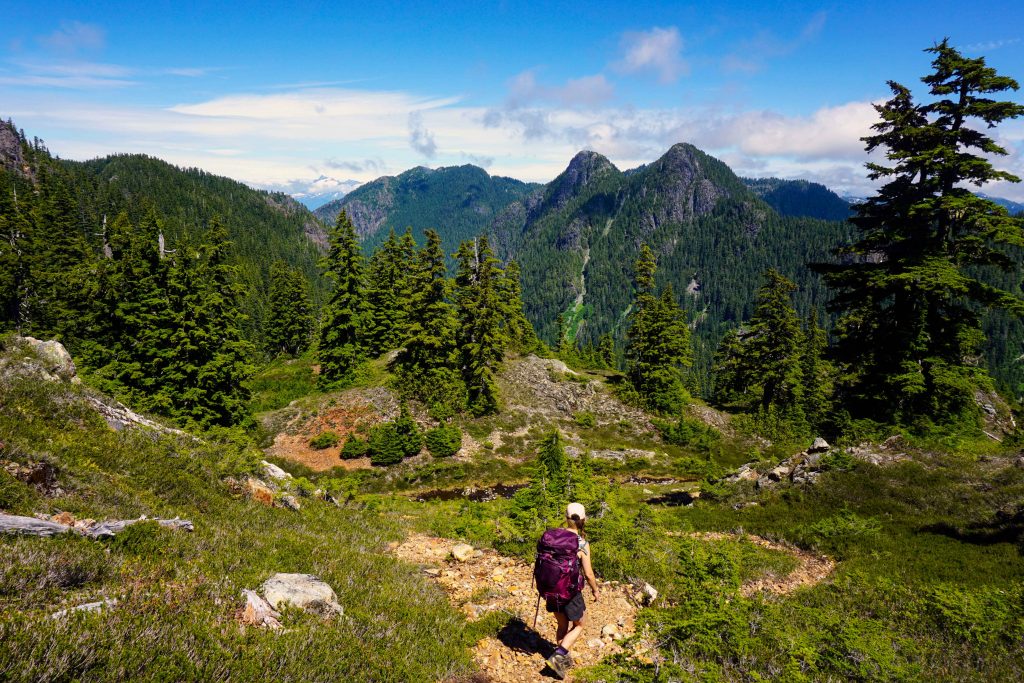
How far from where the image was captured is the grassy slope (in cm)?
404

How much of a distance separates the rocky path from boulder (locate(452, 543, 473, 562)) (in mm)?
24

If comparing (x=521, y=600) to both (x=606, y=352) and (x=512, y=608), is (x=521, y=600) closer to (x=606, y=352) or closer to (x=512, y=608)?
(x=512, y=608)

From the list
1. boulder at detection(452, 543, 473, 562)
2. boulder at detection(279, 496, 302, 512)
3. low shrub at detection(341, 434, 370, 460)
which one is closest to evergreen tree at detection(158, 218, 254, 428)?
low shrub at detection(341, 434, 370, 460)

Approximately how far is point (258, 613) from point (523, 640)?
12.0 ft

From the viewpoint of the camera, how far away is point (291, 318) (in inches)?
2680

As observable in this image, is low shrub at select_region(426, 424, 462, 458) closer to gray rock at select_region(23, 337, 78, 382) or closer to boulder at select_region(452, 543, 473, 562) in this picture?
gray rock at select_region(23, 337, 78, 382)

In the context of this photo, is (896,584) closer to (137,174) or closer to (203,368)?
(203,368)

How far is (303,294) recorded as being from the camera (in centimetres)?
6788

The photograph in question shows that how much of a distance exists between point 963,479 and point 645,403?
1097 inches

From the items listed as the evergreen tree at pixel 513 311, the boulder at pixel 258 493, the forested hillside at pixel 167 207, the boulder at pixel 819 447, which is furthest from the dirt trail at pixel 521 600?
the forested hillside at pixel 167 207

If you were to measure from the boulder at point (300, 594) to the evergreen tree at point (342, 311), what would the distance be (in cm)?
3546

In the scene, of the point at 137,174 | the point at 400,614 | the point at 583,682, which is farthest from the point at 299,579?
the point at 137,174

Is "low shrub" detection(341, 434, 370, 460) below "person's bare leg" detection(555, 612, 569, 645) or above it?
below

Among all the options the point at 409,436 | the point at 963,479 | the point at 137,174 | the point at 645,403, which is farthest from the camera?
the point at 137,174
